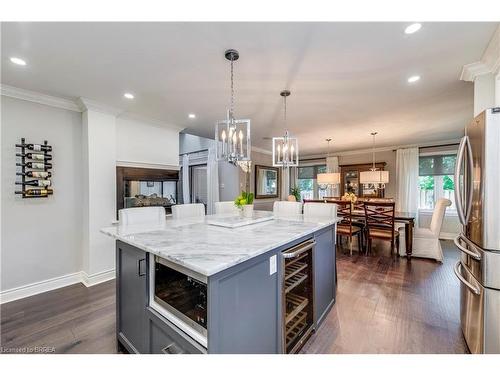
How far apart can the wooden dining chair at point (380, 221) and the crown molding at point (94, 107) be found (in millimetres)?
4416

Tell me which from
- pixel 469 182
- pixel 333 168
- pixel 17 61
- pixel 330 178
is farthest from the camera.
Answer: pixel 333 168

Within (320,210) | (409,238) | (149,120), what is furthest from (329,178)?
(149,120)

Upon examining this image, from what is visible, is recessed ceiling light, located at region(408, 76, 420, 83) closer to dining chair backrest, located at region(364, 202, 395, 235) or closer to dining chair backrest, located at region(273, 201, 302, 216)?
dining chair backrest, located at region(273, 201, 302, 216)

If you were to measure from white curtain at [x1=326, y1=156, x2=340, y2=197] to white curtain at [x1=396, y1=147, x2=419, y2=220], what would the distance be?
1647mm

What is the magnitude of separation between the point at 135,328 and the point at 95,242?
80.3 inches

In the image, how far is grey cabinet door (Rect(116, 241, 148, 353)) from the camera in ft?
4.88

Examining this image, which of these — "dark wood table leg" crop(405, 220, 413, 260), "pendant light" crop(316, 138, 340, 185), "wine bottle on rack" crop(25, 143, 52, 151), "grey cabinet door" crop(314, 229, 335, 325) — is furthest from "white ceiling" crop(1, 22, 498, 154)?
"dark wood table leg" crop(405, 220, 413, 260)

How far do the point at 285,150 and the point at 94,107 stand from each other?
269 cm

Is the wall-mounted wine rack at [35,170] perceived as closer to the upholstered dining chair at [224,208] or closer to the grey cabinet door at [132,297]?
the grey cabinet door at [132,297]

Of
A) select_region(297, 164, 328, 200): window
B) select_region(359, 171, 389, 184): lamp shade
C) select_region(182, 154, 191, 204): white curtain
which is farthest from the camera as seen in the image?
select_region(297, 164, 328, 200): window

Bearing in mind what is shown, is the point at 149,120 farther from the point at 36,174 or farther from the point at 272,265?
the point at 272,265

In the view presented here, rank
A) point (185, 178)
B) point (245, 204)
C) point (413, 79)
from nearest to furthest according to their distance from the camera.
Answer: point (413, 79) → point (245, 204) → point (185, 178)

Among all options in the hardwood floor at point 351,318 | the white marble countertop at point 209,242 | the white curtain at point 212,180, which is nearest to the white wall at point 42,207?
the hardwood floor at point 351,318

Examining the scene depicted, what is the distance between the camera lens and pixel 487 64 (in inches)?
79.8
